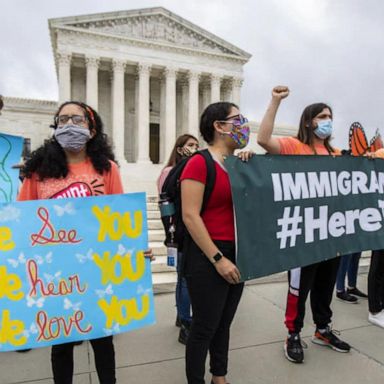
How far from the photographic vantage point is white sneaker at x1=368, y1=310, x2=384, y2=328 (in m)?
3.58

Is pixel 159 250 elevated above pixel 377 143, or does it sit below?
below

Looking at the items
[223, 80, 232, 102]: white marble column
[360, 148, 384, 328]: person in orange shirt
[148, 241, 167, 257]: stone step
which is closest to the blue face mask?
[360, 148, 384, 328]: person in orange shirt

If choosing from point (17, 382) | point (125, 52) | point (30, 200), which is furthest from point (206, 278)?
point (125, 52)

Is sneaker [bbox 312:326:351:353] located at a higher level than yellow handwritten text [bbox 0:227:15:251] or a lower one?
lower

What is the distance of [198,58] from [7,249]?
3000 cm

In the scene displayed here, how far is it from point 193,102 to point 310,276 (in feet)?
91.7

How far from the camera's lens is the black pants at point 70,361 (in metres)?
1.96

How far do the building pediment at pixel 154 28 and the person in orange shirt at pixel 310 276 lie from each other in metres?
27.1

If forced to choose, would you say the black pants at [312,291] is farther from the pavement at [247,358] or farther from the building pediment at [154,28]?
the building pediment at [154,28]

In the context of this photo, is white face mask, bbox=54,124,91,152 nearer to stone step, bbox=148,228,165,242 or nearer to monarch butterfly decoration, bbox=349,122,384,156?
monarch butterfly decoration, bbox=349,122,384,156

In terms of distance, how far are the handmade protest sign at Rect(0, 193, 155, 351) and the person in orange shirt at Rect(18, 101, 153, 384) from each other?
0.37 feet

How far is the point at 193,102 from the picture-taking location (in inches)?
1161

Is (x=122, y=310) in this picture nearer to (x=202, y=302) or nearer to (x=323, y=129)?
(x=202, y=302)

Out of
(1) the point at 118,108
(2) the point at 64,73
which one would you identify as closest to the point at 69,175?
(2) the point at 64,73
